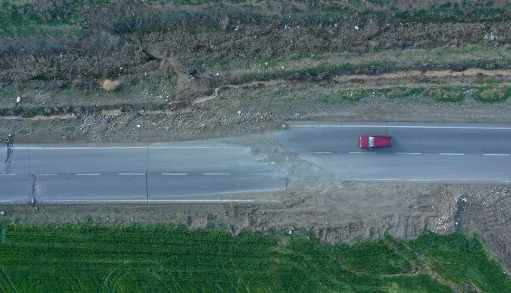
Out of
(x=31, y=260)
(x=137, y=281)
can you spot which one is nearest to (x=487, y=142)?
(x=137, y=281)

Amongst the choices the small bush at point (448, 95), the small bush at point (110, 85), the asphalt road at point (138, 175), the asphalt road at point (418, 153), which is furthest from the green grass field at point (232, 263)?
the small bush at point (110, 85)

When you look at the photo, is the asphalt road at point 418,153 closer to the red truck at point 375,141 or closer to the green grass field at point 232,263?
the red truck at point 375,141

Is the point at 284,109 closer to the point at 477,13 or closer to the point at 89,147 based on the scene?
the point at 89,147

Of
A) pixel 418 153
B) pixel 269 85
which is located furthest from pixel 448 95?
pixel 269 85

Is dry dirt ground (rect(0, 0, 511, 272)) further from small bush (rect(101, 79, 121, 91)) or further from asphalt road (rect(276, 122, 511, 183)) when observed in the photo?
asphalt road (rect(276, 122, 511, 183))

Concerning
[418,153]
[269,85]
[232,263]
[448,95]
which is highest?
[269,85]

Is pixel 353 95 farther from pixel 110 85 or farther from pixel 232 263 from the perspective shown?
pixel 110 85
